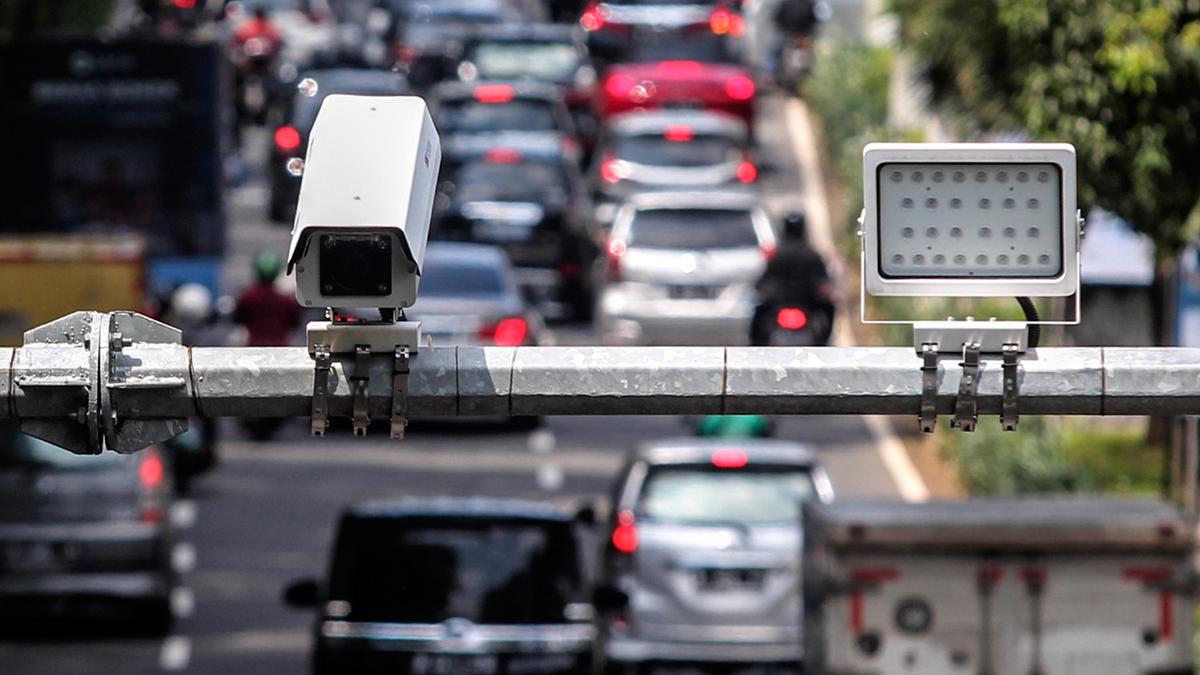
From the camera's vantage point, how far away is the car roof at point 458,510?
16.8m

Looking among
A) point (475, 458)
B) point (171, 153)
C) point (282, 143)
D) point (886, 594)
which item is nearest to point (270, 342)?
point (475, 458)

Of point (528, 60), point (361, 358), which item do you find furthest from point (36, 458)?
point (528, 60)

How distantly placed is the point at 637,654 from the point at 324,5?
140ft

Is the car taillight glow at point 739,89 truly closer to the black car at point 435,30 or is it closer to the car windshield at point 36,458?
the black car at point 435,30

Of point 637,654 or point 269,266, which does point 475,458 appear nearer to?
point 269,266

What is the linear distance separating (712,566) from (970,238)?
1220 centimetres

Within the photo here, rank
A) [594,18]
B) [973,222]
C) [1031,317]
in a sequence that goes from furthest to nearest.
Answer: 1. [594,18]
2. [1031,317]
3. [973,222]

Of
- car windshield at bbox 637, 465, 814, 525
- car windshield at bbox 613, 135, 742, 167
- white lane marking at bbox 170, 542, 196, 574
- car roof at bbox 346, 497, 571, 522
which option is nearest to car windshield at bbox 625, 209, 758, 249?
car windshield at bbox 613, 135, 742, 167

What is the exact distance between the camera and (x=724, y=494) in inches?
785

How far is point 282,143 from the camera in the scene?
4025 cm

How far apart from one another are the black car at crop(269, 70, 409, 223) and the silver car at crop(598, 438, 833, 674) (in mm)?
19773

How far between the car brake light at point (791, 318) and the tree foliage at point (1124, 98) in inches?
355

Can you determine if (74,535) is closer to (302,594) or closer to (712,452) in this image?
(712,452)

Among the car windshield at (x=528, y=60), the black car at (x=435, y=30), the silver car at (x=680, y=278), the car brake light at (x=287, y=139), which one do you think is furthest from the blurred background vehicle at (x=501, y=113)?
the silver car at (x=680, y=278)
